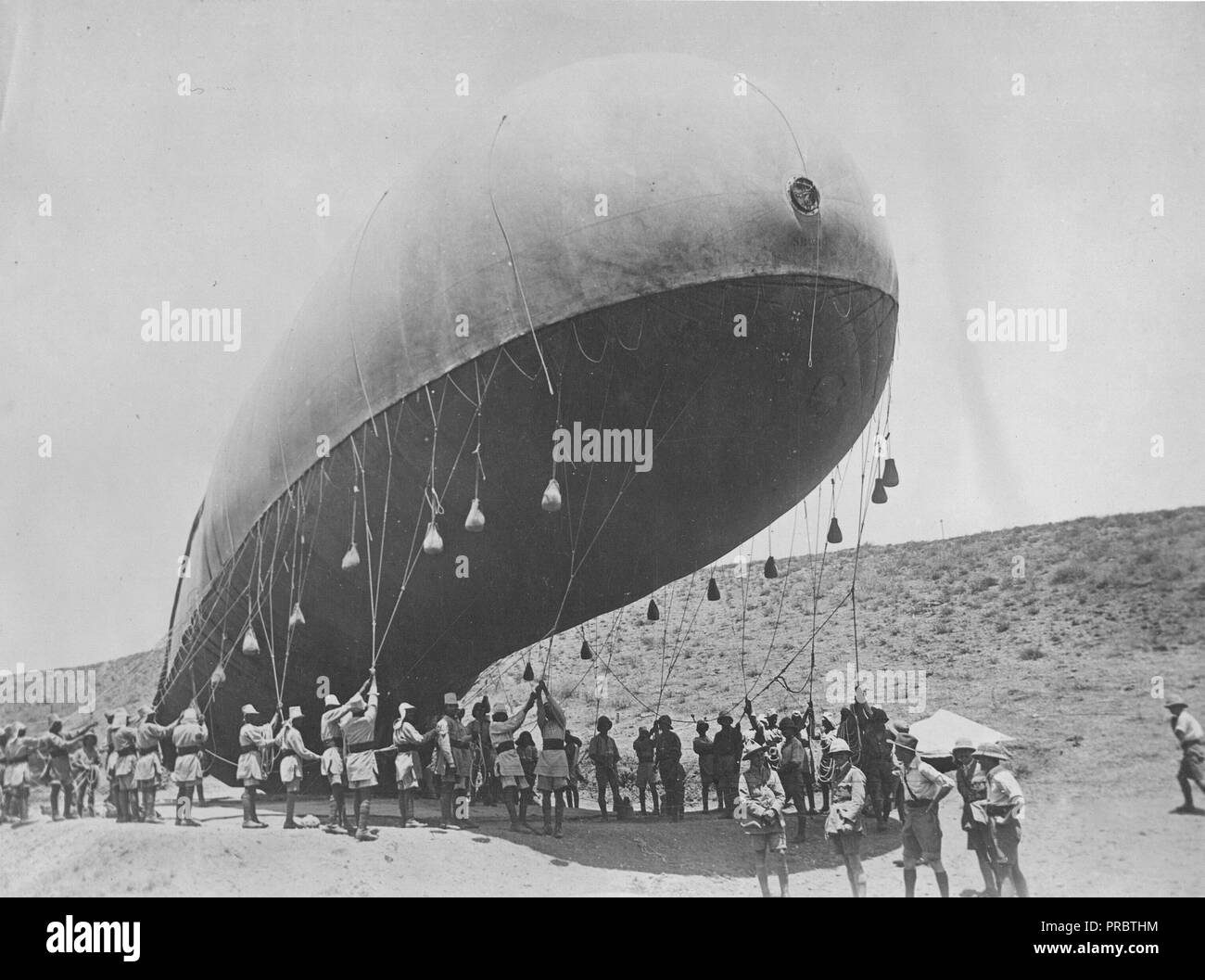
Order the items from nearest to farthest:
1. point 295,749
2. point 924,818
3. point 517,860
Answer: point 924,818, point 517,860, point 295,749

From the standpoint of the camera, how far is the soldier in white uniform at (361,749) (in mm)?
10141

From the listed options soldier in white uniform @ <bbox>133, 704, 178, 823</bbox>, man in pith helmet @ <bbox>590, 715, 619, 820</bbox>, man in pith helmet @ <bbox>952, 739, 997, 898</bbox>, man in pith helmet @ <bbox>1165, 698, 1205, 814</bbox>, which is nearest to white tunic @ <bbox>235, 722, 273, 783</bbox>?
soldier in white uniform @ <bbox>133, 704, 178, 823</bbox>

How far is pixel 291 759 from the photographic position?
10.6m

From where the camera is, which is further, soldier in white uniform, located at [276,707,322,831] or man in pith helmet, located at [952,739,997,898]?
soldier in white uniform, located at [276,707,322,831]

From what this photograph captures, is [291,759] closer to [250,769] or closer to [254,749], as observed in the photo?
[250,769]

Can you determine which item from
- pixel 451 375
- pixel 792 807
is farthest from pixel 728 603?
pixel 451 375

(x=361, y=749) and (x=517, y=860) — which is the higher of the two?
(x=361, y=749)

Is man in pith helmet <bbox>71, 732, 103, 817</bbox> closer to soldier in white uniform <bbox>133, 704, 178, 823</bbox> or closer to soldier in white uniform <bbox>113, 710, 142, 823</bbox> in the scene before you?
soldier in white uniform <bbox>113, 710, 142, 823</bbox>

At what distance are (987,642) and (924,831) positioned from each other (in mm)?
15028

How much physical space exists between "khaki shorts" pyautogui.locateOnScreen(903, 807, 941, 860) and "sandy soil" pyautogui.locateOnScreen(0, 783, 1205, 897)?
2.46 feet

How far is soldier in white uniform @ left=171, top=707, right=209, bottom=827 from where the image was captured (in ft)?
36.0

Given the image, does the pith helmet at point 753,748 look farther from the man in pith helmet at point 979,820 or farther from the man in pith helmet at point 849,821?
the man in pith helmet at point 979,820

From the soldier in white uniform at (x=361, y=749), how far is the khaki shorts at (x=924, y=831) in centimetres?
506

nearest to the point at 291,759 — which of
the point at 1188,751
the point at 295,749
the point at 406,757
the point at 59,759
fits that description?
the point at 295,749
